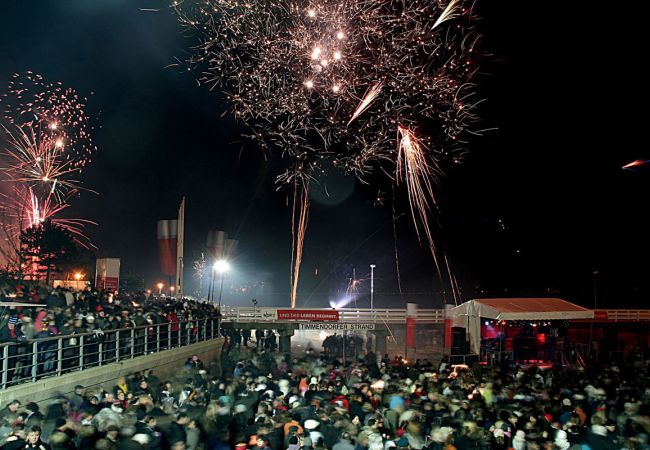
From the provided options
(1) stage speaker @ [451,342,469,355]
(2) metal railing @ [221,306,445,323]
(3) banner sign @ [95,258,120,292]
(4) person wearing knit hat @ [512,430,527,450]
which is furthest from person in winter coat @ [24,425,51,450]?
(2) metal railing @ [221,306,445,323]

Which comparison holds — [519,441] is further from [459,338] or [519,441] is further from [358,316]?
[358,316]

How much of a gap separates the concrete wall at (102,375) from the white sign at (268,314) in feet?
25.5

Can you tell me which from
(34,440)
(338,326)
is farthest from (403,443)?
(338,326)

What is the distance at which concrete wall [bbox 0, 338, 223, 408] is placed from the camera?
10805 mm

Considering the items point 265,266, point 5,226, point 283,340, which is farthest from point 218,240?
point 265,266

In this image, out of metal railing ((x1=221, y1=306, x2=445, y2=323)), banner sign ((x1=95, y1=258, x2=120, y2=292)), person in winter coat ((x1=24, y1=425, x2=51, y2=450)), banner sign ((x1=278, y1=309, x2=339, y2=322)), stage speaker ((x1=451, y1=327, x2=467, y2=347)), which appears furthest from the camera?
metal railing ((x1=221, y1=306, x2=445, y2=323))

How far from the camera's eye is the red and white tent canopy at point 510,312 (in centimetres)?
2098

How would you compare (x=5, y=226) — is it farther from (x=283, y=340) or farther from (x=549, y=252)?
(x=549, y=252)

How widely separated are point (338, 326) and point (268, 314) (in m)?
3.25

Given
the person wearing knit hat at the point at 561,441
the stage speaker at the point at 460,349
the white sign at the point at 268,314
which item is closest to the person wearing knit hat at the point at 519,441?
the person wearing knit hat at the point at 561,441

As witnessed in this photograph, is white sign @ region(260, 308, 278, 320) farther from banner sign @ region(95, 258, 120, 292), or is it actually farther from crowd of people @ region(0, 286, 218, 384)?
crowd of people @ region(0, 286, 218, 384)

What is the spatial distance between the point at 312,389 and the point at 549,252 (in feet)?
172

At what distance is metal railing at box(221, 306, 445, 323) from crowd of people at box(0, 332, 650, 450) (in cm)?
1333

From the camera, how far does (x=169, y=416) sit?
9703 millimetres
